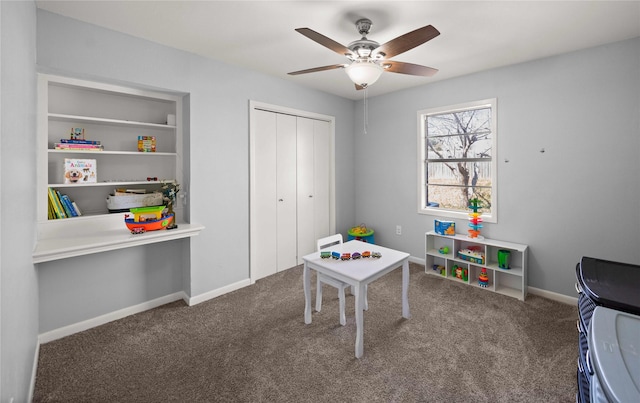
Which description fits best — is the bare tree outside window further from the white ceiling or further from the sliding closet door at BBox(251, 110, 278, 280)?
the sliding closet door at BBox(251, 110, 278, 280)

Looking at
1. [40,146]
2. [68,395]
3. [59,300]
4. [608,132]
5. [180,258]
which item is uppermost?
[608,132]

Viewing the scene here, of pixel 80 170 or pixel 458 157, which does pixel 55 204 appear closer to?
pixel 80 170

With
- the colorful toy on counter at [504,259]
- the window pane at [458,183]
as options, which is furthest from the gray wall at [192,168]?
the colorful toy on counter at [504,259]

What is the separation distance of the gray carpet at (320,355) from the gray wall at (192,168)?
27 cm

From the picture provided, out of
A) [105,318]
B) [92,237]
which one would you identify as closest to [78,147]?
[92,237]

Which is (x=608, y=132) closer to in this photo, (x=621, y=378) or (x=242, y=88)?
(x=621, y=378)

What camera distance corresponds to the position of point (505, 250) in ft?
10.4

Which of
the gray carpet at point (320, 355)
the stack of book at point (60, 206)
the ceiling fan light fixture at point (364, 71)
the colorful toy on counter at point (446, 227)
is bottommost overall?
the gray carpet at point (320, 355)

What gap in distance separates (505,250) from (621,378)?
2.83 m

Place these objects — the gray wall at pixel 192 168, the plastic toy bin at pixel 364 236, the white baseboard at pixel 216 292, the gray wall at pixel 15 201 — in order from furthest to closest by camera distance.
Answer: the plastic toy bin at pixel 364 236, the white baseboard at pixel 216 292, the gray wall at pixel 192 168, the gray wall at pixel 15 201

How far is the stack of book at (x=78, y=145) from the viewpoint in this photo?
2.25m

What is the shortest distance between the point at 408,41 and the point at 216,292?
2847 mm

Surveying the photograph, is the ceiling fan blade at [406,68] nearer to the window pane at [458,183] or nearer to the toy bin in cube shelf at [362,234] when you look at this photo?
the window pane at [458,183]

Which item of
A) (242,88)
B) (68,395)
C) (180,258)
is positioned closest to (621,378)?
(68,395)
